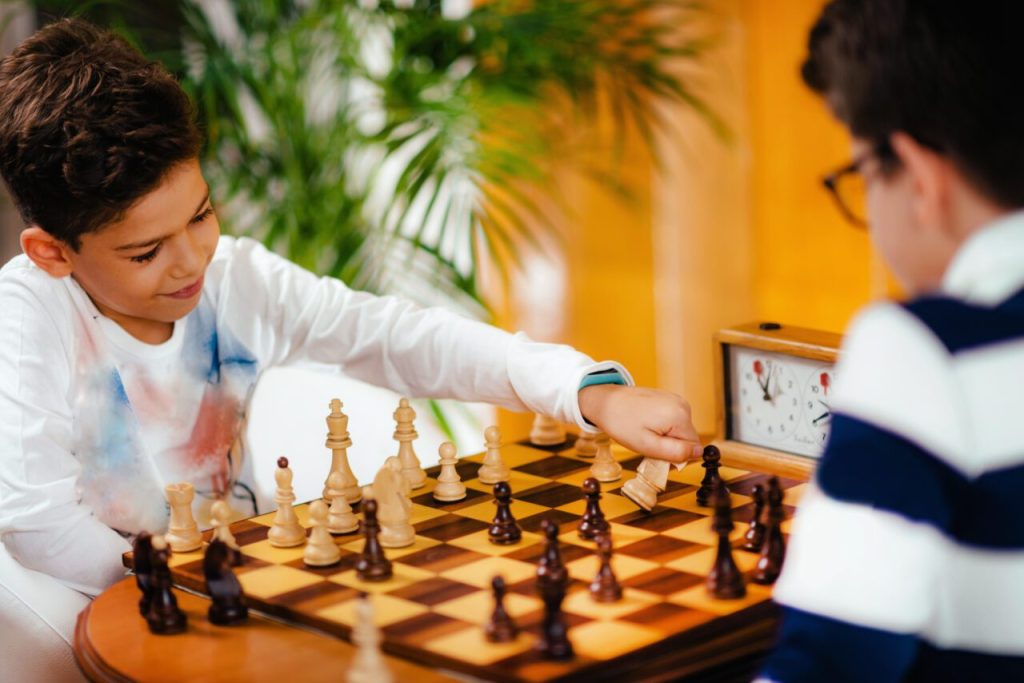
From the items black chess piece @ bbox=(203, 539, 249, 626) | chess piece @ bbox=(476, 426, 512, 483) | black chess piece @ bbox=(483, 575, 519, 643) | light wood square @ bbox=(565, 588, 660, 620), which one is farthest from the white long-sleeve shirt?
black chess piece @ bbox=(483, 575, 519, 643)

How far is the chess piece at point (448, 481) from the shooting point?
70.0 inches

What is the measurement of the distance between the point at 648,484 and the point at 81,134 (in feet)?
3.30

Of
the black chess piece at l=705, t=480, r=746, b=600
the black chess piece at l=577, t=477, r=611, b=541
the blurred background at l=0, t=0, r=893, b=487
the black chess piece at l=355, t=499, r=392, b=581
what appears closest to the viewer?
the black chess piece at l=705, t=480, r=746, b=600

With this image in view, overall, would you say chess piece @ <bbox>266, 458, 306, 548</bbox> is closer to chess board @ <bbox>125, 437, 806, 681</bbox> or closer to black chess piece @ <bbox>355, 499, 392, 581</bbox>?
chess board @ <bbox>125, 437, 806, 681</bbox>

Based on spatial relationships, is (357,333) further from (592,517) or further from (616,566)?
(616,566)

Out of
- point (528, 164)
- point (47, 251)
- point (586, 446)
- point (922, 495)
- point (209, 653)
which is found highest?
point (528, 164)

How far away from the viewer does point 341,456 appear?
1.83 meters

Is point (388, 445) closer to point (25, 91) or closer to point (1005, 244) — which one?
point (25, 91)

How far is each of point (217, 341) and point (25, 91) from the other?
56 centimetres

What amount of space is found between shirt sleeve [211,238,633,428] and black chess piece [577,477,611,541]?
562 mm

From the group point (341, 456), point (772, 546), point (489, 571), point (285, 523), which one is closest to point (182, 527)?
point (285, 523)

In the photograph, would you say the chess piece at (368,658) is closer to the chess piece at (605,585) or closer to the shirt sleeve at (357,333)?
the chess piece at (605,585)

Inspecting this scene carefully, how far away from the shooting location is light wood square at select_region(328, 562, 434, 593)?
1.45 m

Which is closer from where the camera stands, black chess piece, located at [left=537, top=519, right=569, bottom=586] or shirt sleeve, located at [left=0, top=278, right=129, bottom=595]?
black chess piece, located at [left=537, top=519, right=569, bottom=586]
